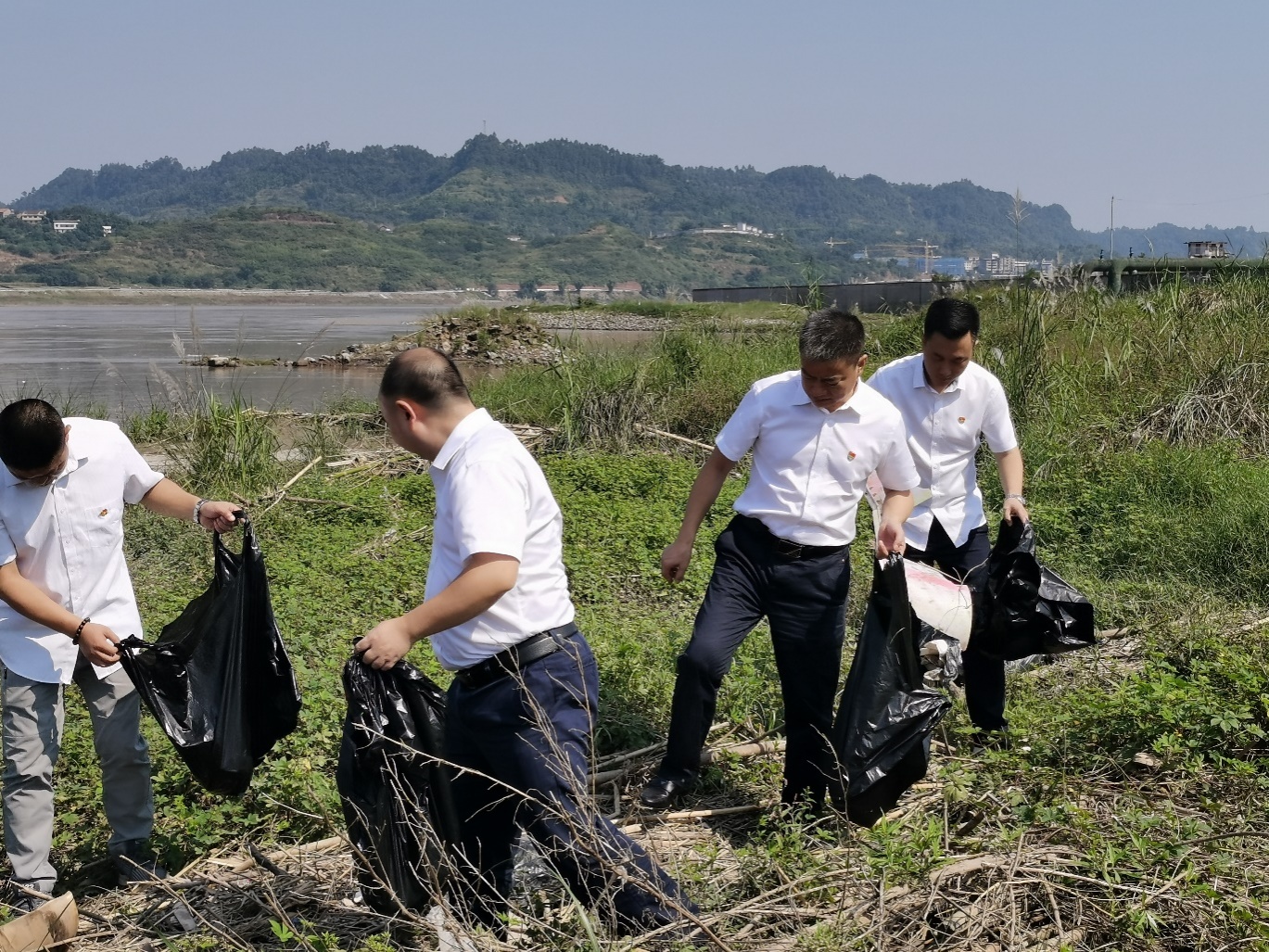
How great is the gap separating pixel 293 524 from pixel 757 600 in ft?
19.4

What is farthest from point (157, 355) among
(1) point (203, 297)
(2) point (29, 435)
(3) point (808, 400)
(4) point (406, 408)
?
(1) point (203, 297)

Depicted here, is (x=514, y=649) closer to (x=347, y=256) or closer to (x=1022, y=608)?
(x=1022, y=608)

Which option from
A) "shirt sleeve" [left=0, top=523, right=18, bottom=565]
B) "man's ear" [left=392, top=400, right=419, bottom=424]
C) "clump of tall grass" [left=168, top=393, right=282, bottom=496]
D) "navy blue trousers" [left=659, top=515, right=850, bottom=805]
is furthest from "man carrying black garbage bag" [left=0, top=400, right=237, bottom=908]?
"clump of tall grass" [left=168, top=393, right=282, bottom=496]

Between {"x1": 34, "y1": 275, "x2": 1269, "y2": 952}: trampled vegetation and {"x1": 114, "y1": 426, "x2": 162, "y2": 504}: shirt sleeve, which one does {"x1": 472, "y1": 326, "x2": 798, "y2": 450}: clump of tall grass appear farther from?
{"x1": 114, "y1": 426, "x2": 162, "y2": 504}: shirt sleeve

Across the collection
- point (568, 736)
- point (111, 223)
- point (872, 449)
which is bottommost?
point (568, 736)

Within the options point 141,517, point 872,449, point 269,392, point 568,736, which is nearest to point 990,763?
point 872,449

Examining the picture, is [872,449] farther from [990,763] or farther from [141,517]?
[141,517]

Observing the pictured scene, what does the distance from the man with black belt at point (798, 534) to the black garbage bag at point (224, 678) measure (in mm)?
1378

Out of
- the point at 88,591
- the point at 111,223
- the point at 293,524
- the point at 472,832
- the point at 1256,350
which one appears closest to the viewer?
the point at 472,832

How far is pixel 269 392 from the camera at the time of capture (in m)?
Answer: 24.1

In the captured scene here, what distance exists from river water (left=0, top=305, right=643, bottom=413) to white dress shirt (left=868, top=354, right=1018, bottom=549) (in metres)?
6.66

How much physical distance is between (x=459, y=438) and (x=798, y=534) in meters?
1.46

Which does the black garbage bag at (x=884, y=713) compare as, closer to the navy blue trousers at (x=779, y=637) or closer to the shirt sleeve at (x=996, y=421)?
the navy blue trousers at (x=779, y=637)

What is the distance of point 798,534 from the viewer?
4090 mm
